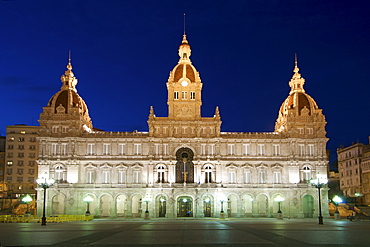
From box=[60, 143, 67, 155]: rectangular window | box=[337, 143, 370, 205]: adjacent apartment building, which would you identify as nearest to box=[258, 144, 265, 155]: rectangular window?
box=[337, 143, 370, 205]: adjacent apartment building

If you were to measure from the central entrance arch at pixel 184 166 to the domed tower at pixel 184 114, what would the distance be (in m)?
3.77

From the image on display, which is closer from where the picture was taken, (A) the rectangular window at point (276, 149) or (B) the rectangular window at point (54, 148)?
(B) the rectangular window at point (54, 148)

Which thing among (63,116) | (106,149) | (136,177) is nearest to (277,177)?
(136,177)

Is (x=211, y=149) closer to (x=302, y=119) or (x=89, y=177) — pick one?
(x=302, y=119)

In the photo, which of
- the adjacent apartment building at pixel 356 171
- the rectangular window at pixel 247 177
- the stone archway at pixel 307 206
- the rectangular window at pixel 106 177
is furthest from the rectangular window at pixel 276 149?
the rectangular window at pixel 106 177

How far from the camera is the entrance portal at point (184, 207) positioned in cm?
10018

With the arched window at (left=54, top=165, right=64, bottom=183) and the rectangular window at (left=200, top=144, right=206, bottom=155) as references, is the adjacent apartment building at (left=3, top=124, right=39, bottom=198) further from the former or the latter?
the rectangular window at (left=200, top=144, right=206, bottom=155)

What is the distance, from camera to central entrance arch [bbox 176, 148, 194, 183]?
330 ft

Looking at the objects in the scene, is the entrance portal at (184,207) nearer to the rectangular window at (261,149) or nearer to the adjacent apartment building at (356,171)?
the rectangular window at (261,149)

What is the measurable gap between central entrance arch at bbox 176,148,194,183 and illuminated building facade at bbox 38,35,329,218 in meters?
0.21

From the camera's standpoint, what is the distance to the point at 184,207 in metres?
101

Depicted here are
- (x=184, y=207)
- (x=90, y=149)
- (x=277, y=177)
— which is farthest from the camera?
(x=277, y=177)

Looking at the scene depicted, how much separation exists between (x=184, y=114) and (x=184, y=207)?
19.2 meters

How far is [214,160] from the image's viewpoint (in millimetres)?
100062
